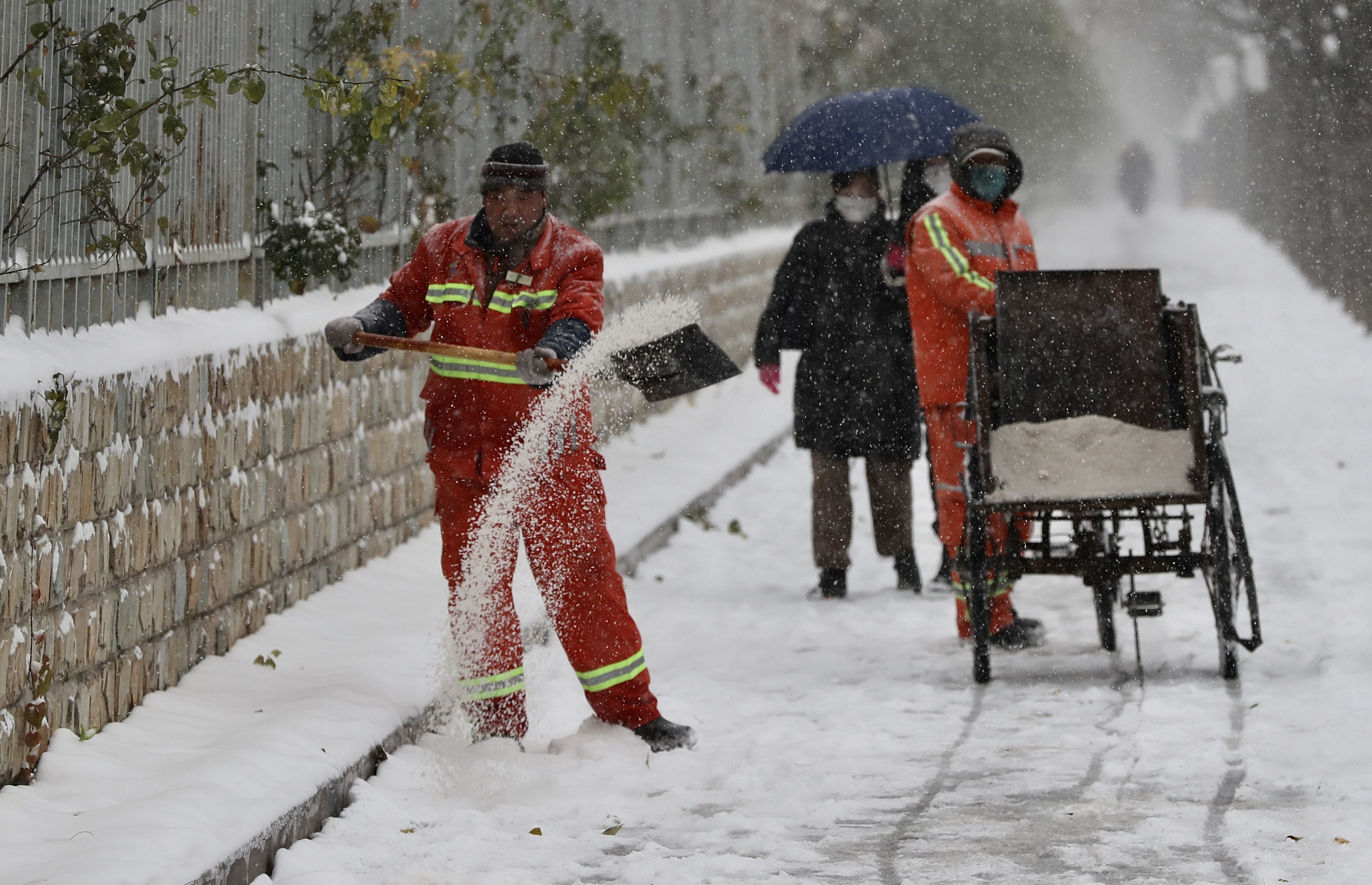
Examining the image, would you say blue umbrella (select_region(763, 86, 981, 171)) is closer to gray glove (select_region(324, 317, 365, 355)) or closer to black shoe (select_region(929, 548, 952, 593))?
black shoe (select_region(929, 548, 952, 593))

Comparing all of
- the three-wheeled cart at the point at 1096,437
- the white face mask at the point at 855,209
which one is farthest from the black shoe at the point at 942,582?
the three-wheeled cart at the point at 1096,437

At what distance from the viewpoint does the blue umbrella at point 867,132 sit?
9.54 m

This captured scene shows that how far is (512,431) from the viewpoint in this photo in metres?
6.12

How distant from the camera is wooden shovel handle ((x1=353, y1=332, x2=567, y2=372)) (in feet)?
19.7

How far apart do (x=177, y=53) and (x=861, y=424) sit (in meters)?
3.80

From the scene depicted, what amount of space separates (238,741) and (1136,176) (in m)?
45.5

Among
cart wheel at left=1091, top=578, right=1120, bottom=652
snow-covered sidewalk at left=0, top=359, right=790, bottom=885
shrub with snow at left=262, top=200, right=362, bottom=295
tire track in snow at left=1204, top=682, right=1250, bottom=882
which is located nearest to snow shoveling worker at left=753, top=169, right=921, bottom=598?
snow-covered sidewalk at left=0, top=359, right=790, bottom=885

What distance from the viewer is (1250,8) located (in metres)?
33.1

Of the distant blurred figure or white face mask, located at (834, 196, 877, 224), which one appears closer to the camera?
white face mask, located at (834, 196, 877, 224)

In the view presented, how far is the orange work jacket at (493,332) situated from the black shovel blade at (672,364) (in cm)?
22

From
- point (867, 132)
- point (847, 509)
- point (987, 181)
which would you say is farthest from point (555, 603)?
point (867, 132)

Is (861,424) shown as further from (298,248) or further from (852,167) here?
(298,248)

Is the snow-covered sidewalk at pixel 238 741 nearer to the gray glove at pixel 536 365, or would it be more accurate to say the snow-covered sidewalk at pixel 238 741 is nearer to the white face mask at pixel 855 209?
the gray glove at pixel 536 365

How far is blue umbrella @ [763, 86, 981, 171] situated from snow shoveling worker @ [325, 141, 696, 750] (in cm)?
351
